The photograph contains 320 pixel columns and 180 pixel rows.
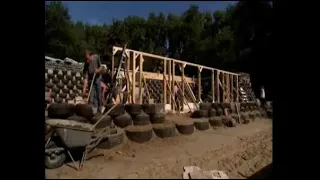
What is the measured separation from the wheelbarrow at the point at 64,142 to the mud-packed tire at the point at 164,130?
5.07 ft

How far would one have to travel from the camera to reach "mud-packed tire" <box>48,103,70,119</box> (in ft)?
11.2

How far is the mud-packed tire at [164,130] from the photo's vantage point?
4.66 metres

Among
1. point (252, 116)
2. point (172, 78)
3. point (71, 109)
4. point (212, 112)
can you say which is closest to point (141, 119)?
point (71, 109)

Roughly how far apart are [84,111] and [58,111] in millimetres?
408

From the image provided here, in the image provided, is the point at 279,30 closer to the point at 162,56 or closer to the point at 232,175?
the point at 232,175

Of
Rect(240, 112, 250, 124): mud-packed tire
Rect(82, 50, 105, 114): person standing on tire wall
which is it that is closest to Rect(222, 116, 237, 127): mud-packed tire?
Rect(240, 112, 250, 124): mud-packed tire

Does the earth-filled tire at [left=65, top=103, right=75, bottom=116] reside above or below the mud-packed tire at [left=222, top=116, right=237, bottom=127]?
above

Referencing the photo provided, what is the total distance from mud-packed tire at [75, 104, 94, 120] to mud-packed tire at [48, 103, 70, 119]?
18 cm

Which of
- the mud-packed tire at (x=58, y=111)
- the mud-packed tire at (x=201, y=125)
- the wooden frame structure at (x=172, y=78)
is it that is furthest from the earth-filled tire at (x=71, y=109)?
the mud-packed tire at (x=201, y=125)

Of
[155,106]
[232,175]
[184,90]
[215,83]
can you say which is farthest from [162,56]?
[215,83]

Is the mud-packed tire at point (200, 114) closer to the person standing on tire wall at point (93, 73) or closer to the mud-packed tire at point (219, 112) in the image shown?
the mud-packed tire at point (219, 112)

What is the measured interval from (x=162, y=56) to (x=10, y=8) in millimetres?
4243

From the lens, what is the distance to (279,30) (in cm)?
231

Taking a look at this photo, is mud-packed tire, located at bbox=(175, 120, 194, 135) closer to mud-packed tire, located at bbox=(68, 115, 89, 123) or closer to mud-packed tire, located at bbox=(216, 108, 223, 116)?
mud-packed tire, located at bbox=(68, 115, 89, 123)
